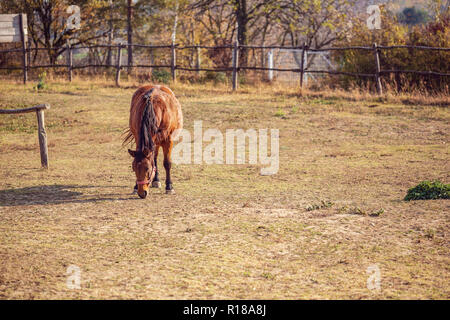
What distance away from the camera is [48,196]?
8.16 metres

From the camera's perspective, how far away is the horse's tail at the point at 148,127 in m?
7.16

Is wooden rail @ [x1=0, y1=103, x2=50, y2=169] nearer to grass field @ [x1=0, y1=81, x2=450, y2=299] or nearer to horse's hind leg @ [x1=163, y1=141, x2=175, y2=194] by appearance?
grass field @ [x1=0, y1=81, x2=450, y2=299]

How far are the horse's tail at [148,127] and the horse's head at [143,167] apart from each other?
9 cm

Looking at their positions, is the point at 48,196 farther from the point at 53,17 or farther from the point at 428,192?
the point at 53,17

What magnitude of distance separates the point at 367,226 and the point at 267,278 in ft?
7.03

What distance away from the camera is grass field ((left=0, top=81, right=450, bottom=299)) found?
4.66 metres

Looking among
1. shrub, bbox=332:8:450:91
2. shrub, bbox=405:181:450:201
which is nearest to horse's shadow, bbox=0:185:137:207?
shrub, bbox=405:181:450:201

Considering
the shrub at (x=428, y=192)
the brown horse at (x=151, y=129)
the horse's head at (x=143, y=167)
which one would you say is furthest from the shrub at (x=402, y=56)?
the horse's head at (x=143, y=167)

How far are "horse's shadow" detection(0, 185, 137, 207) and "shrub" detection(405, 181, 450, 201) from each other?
4.23 metres

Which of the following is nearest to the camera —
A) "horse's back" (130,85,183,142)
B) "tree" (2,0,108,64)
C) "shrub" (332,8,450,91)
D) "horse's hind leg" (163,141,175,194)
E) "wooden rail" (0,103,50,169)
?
"horse's back" (130,85,183,142)

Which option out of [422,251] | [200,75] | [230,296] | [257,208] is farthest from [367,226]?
[200,75]

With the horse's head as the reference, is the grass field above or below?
below

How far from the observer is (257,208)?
7.39 meters
